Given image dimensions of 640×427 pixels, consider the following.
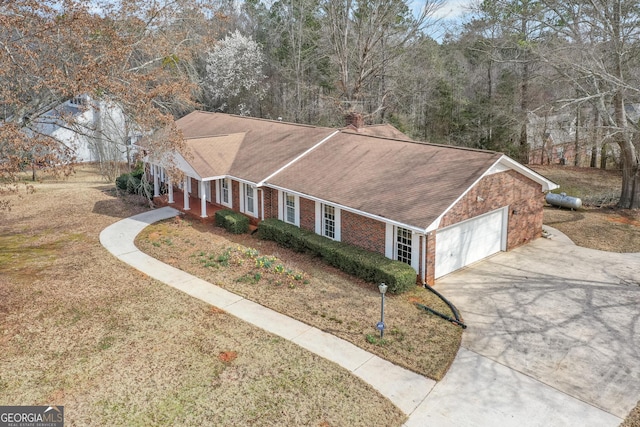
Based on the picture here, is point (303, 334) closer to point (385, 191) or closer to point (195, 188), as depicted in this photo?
point (385, 191)

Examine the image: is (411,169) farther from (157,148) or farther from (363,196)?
(157,148)

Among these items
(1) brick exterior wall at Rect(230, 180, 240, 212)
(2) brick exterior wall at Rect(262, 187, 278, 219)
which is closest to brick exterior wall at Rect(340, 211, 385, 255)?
(2) brick exterior wall at Rect(262, 187, 278, 219)

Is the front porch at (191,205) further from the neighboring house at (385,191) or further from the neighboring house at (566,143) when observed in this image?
the neighboring house at (566,143)

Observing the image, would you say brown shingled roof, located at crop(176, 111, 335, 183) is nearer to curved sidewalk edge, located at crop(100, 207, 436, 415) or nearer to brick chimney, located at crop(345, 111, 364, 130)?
brick chimney, located at crop(345, 111, 364, 130)

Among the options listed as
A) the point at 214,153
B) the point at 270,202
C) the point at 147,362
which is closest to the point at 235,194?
the point at 214,153

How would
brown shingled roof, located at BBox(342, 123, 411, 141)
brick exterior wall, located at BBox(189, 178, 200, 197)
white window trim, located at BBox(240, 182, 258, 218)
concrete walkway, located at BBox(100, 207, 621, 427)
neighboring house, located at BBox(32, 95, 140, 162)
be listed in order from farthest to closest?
brick exterior wall, located at BBox(189, 178, 200, 197) → brown shingled roof, located at BBox(342, 123, 411, 141) → white window trim, located at BBox(240, 182, 258, 218) → neighboring house, located at BBox(32, 95, 140, 162) → concrete walkway, located at BBox(100, 207, 621, 427)

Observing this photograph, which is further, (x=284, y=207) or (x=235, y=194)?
(x=235, y=194)
